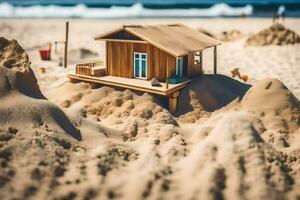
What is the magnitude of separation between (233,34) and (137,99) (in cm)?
2161

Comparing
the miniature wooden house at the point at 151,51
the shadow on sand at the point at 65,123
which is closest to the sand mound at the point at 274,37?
the miniature wooden house at the point at 151,51

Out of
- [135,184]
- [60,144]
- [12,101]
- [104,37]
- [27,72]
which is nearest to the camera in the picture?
[135,184]

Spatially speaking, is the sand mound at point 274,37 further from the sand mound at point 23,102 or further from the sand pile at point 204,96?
the sand mound at point 23,102

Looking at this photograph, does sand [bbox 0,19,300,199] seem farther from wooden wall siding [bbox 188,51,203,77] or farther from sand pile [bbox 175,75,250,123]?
wooden wall siding [bbox 188,51,203,77]

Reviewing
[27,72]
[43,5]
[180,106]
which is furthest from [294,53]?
[43,5]

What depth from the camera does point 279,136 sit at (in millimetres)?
11953

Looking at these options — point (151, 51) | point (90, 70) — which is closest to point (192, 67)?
point (151, 51)

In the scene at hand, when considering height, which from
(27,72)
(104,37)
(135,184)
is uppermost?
(104,37)

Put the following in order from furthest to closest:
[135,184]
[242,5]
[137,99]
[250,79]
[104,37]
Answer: [242,5]
[250,79]
[104,37]
[137,99]
[135,184]

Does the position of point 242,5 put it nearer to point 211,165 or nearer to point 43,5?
point 43,5

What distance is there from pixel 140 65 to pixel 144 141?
4401 millimetres

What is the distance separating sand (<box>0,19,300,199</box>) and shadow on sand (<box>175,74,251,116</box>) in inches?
1.6

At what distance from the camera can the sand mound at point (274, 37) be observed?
94.0ft

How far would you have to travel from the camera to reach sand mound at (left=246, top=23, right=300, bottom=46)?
28.7m
